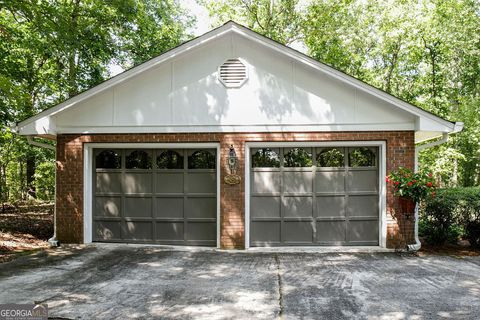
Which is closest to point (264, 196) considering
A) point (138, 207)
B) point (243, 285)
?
point (243, 285)

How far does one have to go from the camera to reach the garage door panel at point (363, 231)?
26.9 feet

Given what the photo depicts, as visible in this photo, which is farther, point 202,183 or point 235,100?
point 202,183

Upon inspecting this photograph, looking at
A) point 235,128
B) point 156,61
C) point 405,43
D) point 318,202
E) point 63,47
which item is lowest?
point 318,202

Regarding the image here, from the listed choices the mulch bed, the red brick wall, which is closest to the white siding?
the red brick wall

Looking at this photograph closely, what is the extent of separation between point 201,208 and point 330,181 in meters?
3.17

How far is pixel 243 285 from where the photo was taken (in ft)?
18.2

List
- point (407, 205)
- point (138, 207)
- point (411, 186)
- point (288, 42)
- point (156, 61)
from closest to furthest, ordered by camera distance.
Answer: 1. point (411, 186)
2. point (407, 205)
3. point (156, 61)
4. point (138, 207)
5. point (288, 42)

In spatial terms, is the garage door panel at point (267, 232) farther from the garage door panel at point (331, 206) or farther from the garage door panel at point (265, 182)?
the garage door panel at point (331, 206)

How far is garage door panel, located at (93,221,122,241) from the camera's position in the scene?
8641 millimetres

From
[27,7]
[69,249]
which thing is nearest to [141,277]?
[69,249]

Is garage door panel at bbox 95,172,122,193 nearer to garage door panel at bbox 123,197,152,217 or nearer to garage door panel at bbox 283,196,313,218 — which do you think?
garage door panel at bbox 123,197,152,217

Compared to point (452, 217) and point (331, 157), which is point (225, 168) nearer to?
point (331, 157)

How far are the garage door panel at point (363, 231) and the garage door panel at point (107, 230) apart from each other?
223 inches

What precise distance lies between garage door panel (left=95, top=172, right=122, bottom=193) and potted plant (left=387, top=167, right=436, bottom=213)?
21.3ft
